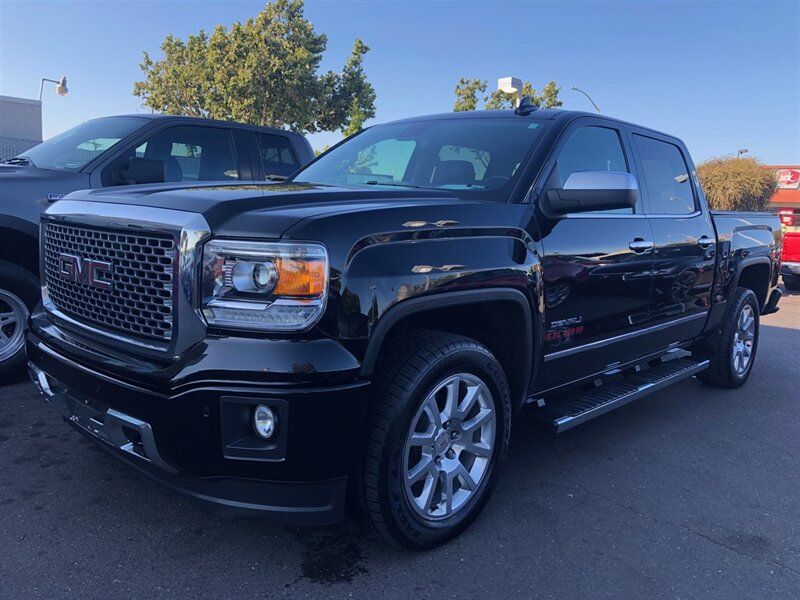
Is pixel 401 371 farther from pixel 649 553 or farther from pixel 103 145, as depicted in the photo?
pixel 103 145

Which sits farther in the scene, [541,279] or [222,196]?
[541,279]

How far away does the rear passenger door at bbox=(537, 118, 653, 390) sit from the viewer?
121 inches

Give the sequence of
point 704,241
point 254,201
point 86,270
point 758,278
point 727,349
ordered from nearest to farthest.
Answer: point 254,201 → point 86,270 → point 704,241 → point 727,349 → point 758,278

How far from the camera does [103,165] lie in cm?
468

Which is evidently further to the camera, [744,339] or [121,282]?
[744,339]

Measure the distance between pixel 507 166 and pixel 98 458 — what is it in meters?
2.64

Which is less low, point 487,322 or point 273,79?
point 273,79

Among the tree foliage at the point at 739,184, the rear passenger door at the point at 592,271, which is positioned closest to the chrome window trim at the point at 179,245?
the rear passenger door at the point at 592,271

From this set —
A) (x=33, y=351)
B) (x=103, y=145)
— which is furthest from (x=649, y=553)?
(x=103, y=145)

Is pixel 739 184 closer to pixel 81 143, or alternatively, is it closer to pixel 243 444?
pixel 81 143

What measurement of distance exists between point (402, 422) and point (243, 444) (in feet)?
1.93

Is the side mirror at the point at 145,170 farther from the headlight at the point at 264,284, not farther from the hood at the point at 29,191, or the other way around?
the headlight at the point at 264,284

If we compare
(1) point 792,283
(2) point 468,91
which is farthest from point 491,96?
(1) point 792,283

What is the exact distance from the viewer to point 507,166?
125 inches
